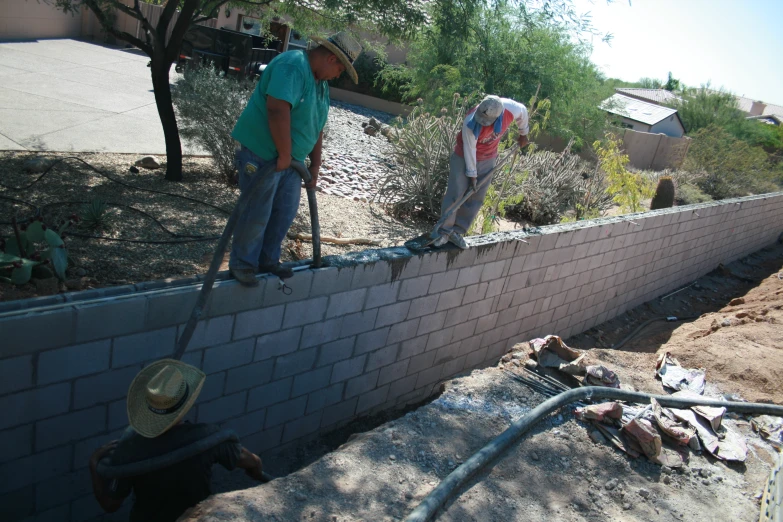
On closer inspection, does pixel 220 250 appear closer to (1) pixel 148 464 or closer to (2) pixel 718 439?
(1) pixel 148 464

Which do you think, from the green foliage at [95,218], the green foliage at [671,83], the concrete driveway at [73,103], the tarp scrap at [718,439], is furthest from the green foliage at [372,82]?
the green foliage at [671,83]

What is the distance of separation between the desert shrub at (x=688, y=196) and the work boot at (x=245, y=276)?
1292 centimetres

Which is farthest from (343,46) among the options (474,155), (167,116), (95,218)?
(167,116)

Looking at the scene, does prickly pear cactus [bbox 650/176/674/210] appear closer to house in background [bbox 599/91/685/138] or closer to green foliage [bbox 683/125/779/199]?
green foliage [bbox 683/125/779/199]

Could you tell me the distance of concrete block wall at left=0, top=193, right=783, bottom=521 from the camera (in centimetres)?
290

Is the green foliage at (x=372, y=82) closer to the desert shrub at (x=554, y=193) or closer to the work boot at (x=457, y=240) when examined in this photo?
the desert shrub at (x=554, y=193)

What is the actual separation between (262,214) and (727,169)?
1573 centimetres

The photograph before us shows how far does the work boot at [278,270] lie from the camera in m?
3.80

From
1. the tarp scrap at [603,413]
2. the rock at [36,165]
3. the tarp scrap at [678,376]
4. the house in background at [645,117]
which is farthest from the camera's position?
the house in background at [645,117]

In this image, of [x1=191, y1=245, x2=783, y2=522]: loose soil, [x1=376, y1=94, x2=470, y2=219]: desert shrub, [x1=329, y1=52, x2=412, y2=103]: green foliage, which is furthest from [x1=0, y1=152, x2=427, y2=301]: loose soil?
[x1=329, y1=52, x2=412, y2=103]: green foliage

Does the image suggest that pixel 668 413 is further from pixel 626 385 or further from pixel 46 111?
pixel 46 111

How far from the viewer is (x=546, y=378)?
4961 millimetres

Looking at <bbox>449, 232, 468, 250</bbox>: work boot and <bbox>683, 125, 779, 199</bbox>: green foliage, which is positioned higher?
<bbox>683, 125, 779, 199</bbox>: green foliage

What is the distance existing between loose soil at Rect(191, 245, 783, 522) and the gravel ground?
1.82 meters
